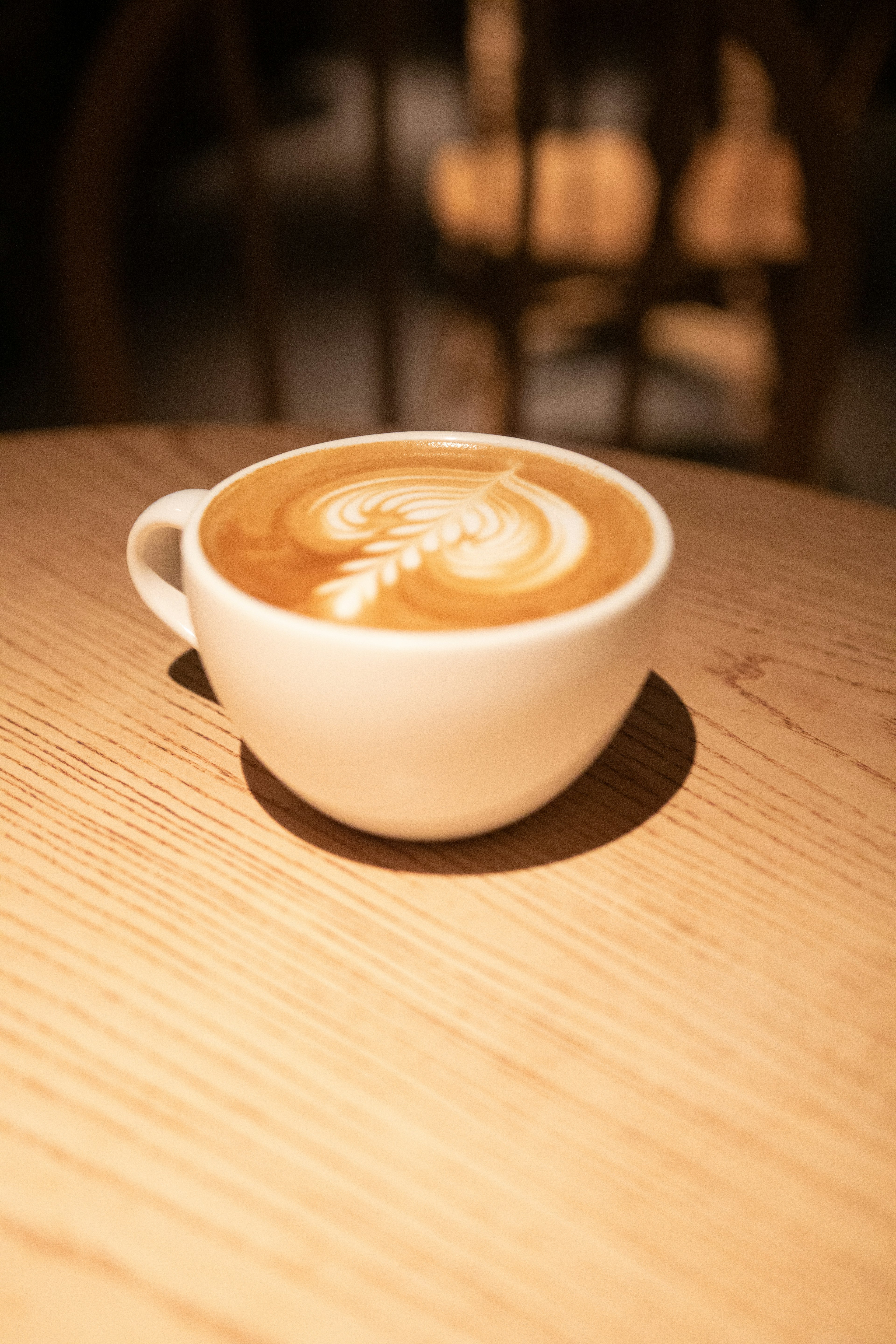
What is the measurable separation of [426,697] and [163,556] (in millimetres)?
210

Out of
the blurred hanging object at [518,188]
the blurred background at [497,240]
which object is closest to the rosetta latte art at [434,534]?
the blurred background at [497,240]

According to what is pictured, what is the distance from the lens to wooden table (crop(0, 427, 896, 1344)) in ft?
0.88

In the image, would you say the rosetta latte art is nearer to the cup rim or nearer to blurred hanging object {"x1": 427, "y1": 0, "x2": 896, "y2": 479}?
the cup rim

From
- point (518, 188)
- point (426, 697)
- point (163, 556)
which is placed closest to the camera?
point (426, 697)

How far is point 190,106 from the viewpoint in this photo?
410 cm

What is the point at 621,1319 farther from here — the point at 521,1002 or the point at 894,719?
the point at 894,719

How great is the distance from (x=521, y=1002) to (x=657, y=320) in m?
2.02

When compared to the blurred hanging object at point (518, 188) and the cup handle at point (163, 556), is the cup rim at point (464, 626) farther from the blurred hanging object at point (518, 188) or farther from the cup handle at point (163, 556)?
the blurred hanging object at point (518, 188)

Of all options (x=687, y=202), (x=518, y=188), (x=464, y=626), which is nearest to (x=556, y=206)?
(x=518, y=188)

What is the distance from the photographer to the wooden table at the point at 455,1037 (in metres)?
0.27

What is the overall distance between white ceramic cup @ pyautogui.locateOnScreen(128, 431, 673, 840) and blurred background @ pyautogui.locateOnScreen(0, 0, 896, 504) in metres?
0.46

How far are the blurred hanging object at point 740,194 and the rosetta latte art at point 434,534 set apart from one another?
4.24 feet

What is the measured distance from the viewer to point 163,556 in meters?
0.48

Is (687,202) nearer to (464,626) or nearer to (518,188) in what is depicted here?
(518,188)
